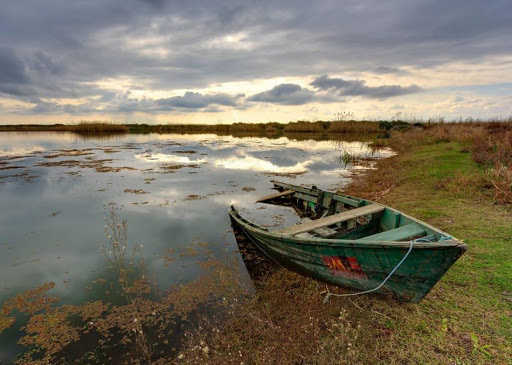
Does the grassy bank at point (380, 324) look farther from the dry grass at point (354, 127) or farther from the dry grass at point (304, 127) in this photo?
the dry grass at point (304, 127)

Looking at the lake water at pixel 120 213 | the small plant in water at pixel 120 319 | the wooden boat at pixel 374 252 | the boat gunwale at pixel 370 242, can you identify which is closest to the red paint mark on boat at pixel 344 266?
the wooden boat at pixel 374 252

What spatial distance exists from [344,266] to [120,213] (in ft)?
25.3

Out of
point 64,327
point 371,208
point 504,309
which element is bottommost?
point 64,327

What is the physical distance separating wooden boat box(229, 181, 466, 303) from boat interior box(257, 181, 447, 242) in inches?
0.6

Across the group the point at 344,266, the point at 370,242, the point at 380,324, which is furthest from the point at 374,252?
the point at 380,324

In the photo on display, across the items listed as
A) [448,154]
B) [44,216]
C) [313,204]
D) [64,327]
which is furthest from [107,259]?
[448,154]

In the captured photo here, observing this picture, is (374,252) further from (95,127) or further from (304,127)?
(95,127)

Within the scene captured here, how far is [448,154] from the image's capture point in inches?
625

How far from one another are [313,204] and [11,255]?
25.6 ft

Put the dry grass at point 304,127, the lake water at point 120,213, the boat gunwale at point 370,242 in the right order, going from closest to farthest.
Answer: the boat gunwale at point 370,242 → the lake water at point 120,213 → the dry grass at point 304,127

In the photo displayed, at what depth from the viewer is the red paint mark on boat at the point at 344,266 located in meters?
3.96

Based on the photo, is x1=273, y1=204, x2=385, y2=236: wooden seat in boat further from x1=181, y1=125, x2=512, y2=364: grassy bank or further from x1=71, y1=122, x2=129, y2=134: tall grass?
x1=71, y1=122, x2=129, y2=134: tall grass

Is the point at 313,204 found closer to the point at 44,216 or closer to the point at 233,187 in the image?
the point at 233,187

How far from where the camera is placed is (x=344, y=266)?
411cm
